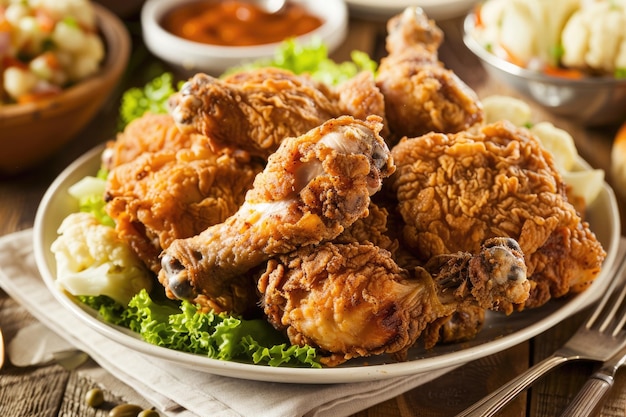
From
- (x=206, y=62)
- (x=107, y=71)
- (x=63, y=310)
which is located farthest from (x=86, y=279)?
(x=206, y=62)

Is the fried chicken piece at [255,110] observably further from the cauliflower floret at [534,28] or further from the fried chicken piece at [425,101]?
the cauliflower floret at [534,28]

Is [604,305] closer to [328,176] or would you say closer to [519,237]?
[519,237]

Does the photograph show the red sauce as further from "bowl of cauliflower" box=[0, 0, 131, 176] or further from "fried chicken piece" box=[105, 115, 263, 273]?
"fried chicken piece" box=[105, 115, 263, 273]

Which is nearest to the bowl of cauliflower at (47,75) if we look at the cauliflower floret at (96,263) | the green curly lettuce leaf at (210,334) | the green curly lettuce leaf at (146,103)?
the green curly lettuce leaf at (146,103)

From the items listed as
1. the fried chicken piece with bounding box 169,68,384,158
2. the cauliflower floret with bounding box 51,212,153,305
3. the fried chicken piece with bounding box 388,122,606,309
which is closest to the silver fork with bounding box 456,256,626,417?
the fried chicken piece with bounding box 388,122,606,309

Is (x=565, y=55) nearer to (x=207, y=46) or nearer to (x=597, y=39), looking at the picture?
(x=597, y=39)

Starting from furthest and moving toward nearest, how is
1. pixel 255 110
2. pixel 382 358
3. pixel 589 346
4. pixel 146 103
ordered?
pixel 146 103 < pixel 589 346 < pixel 255 110 < pixel 382 358

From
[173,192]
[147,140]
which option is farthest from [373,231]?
[147,140]
